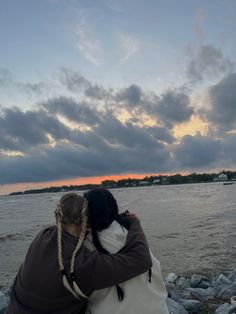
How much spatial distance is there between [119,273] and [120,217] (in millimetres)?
467

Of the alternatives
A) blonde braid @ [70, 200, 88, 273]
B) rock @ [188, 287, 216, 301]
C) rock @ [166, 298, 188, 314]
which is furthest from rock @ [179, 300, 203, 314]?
blonde braid @ [70, 200, 88, 273]

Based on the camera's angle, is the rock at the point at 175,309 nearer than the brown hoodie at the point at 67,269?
No

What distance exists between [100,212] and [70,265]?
0.46 m

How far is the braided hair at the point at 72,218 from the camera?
9.62ft

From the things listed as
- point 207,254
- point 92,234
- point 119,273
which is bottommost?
point 207,254

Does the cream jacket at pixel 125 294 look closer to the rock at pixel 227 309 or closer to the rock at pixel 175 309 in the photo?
the rock at pixel 175 309

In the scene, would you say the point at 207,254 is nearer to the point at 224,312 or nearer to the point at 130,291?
the point at 224,312

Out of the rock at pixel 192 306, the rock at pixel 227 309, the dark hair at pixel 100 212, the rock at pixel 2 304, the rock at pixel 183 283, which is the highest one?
the dark hair at pixel 100 212

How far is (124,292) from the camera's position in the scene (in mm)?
3096

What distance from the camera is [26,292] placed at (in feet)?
10.3

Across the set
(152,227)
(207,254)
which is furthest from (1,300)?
(152,227)

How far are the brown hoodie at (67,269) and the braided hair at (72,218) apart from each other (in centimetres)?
4

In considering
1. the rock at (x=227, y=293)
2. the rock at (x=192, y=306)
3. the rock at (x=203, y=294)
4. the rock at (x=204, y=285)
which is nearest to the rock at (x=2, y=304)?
the rock at (x=192, y=306)

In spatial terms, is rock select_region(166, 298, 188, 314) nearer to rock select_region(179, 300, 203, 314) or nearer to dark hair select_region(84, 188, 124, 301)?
rock select_region(179, 300, 203, 314)
